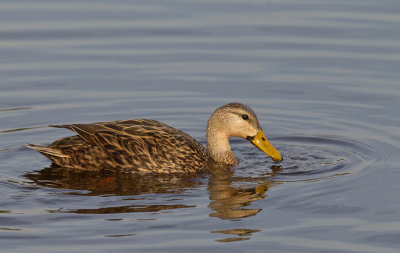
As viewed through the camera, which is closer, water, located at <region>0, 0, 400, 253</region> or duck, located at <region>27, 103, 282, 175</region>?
water, located at <region>0, 0, 400, 253</region>

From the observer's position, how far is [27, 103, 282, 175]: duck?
1165 cm

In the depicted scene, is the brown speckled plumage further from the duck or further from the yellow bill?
the yellow bill

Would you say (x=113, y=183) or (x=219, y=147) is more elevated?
(x=219, y=147)

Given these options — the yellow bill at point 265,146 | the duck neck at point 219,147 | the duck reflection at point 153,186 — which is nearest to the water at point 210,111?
the duck reflection at point 153,186

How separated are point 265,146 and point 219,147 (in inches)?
25.5

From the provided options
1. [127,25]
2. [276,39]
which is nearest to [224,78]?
[276,39]

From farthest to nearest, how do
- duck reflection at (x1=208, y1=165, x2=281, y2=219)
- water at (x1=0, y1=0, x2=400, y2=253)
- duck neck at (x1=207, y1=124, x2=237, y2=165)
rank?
duck neck at (x1=207, y1=124, x2=237, y2=165) → duck reflection at (x1=208, y1=165, x2=281, y2=219) → water at (x1=0, y1=0, x2=400, y2=253)

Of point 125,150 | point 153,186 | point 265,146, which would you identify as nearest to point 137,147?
point 125,150

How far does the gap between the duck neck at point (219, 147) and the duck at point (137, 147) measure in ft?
0.61

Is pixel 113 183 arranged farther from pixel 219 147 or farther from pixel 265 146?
pixel 265 146

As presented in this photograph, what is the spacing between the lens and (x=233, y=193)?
1080 centimetres

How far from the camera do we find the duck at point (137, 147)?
1165 centimetres

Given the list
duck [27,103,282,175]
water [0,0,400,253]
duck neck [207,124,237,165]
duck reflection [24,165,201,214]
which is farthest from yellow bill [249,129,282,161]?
duck reflection [24,165,201,214]

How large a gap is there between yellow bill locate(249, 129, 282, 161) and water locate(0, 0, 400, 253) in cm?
18
